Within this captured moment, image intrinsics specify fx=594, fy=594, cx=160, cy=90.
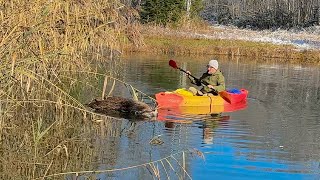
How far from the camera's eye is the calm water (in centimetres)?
798

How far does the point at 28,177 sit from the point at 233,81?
13958 millimetres

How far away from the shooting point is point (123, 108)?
449 inches

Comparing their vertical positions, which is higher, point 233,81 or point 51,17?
point 51,17

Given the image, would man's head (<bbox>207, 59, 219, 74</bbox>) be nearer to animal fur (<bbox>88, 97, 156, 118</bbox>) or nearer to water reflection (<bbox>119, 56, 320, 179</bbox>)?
water reflection (<bbox>119, 56, 320, 179</bbox>)

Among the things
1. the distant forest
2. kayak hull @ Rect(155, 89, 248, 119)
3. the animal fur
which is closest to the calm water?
the animal fur

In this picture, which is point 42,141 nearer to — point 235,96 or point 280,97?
point 235,96

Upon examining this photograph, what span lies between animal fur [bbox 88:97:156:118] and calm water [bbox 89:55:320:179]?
0.29 m

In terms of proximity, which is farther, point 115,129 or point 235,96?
point 235,96

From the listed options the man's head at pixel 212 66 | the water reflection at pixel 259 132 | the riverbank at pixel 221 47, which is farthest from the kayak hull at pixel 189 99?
the riverbank at pixel 221 47

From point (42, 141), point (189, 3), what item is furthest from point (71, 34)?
point (189, 3)

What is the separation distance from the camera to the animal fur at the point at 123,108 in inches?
439

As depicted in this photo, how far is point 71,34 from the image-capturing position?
8516 mm

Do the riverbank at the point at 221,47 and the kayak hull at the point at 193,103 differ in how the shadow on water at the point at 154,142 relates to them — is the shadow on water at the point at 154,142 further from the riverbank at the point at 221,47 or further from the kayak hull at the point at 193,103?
the riverbank at the point at 221,47

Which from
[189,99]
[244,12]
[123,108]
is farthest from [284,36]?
[123,108]
